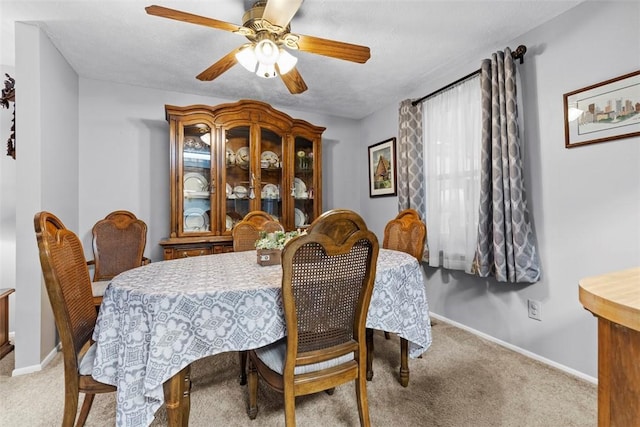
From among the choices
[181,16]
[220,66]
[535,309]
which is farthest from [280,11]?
[535,309]

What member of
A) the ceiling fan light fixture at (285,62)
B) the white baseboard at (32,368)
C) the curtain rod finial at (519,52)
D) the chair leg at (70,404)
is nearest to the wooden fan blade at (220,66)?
the ceiling fan light fixture at (285,62)

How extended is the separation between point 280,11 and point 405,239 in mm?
1714

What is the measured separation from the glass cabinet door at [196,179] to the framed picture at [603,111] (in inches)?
113

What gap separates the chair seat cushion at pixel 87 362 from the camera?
43.7 inches

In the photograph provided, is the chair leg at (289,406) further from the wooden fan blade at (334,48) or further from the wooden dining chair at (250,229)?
the wooden fan blade at (334,48)

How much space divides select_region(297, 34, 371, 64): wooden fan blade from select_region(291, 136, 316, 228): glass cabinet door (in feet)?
5.10

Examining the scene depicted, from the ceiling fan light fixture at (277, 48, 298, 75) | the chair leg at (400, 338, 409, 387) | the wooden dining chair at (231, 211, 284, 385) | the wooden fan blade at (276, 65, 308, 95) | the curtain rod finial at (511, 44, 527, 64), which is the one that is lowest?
the chair leg at (400, 338, 409, 387)

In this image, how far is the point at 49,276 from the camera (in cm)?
104

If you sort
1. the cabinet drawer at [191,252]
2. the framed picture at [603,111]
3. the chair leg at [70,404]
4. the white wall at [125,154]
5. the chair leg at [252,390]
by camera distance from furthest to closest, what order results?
the white wall at [125,154] < the cabinet drawer at [191,252] < the framed picture at [603,111] < the chair leg at [252,390] < the chair leg at [70,404]

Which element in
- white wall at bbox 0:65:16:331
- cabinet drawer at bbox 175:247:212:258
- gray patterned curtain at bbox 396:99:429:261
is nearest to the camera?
white wall at bbox 0:65:16:331

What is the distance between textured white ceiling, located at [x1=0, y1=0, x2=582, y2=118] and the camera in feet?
5.87

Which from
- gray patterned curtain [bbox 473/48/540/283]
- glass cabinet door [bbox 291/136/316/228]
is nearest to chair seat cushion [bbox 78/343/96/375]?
glass cabinet door [bbox 291/136/316/228]

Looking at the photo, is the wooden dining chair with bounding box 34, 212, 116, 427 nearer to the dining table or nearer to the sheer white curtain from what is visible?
the dining table

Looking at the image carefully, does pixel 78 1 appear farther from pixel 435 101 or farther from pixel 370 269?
pixel 435 101
